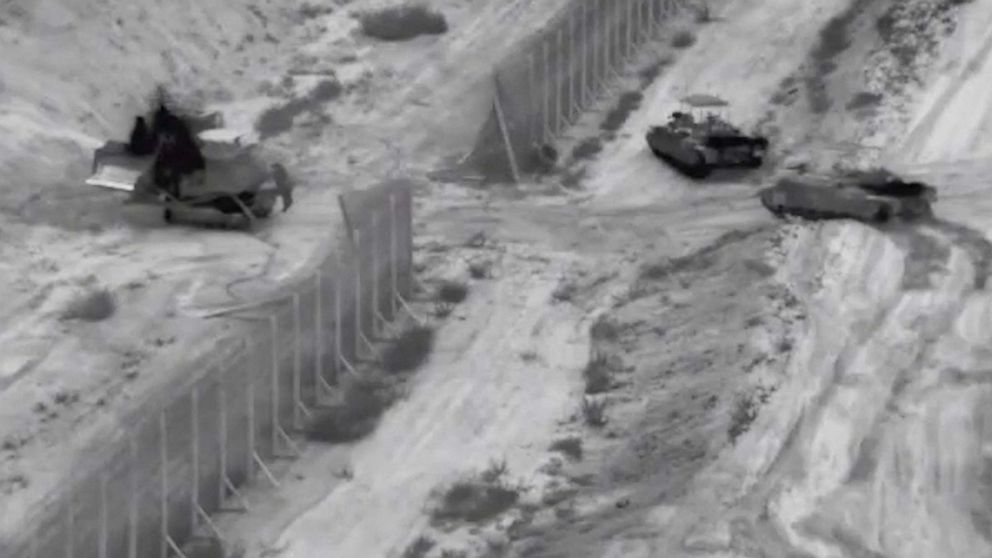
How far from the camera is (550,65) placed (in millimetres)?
52562

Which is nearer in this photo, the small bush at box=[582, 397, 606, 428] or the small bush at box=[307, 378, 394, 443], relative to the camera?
the small bush at box=[307, 378, 394, 443]

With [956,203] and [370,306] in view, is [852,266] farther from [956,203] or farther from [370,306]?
[370,306]

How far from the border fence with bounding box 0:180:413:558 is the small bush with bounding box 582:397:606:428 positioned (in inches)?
164

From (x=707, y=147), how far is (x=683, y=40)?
31.4 ft

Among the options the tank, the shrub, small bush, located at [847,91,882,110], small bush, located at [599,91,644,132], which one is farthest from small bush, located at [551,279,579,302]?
the shrub

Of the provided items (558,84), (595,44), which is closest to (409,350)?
(558,84)

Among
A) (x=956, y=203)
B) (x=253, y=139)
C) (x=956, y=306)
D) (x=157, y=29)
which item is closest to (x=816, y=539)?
(x=956, y=306)

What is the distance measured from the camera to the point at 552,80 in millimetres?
52625

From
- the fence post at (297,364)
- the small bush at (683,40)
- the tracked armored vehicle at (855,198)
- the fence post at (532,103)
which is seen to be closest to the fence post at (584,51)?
the fence post at (532,103)

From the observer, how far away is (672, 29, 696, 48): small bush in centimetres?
5844

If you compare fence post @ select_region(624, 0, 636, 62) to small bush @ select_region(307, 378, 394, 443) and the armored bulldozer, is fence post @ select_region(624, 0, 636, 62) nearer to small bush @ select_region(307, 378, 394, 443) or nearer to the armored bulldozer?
the armored bulldozer

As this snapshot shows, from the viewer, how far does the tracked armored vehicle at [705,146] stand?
49438 mm

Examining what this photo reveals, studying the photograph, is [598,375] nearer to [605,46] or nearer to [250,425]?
[250,425]

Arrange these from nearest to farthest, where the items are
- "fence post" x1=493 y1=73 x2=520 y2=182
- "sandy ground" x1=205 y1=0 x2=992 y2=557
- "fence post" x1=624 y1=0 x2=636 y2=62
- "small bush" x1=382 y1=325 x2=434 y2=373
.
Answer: "sandy ground" x1=205 y1=0 x2=992 y2=557
"small bush" x1=382 y1=325 x2=434 y2=373
"fence post" x1=493 y1=73 x2=520 y2=182
"fence post" x1=624 y1=0 x2=636 y2=62
